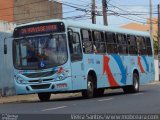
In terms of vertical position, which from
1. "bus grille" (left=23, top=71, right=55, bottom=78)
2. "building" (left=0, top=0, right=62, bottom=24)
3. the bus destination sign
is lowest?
"bus grille" (left=23, top=71, right=55, bottom=78)

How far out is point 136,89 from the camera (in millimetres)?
29641

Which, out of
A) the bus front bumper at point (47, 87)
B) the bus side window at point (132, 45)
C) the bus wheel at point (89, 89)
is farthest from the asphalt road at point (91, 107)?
the bus side window at point (132, 45)

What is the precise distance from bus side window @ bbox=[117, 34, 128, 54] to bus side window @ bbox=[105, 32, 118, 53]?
0.46m

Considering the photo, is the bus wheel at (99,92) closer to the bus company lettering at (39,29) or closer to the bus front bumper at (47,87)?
the bus front bumper at (47,87)

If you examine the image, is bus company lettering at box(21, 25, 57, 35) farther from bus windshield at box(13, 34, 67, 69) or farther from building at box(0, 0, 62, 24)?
building at box(0, 0, 62, 24)

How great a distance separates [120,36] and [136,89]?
3.35m

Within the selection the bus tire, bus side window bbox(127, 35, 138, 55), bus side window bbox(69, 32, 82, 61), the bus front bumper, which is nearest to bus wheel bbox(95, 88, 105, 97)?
the bus tire

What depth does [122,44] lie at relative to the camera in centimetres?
2794

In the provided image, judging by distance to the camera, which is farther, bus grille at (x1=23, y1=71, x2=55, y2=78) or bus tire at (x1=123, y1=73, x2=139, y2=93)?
bus tire at (x1=123, y1=73, x2=139, y2=93)

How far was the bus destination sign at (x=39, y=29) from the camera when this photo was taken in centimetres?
2295

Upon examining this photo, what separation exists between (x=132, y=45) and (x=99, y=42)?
4176mm

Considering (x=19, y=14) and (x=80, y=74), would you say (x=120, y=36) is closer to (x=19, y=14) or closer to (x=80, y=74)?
(x=80, y=74)

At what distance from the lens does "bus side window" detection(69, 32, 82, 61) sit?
905 inches

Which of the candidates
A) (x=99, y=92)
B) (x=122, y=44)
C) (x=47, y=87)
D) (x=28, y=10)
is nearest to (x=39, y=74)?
(x=47, y=87)
